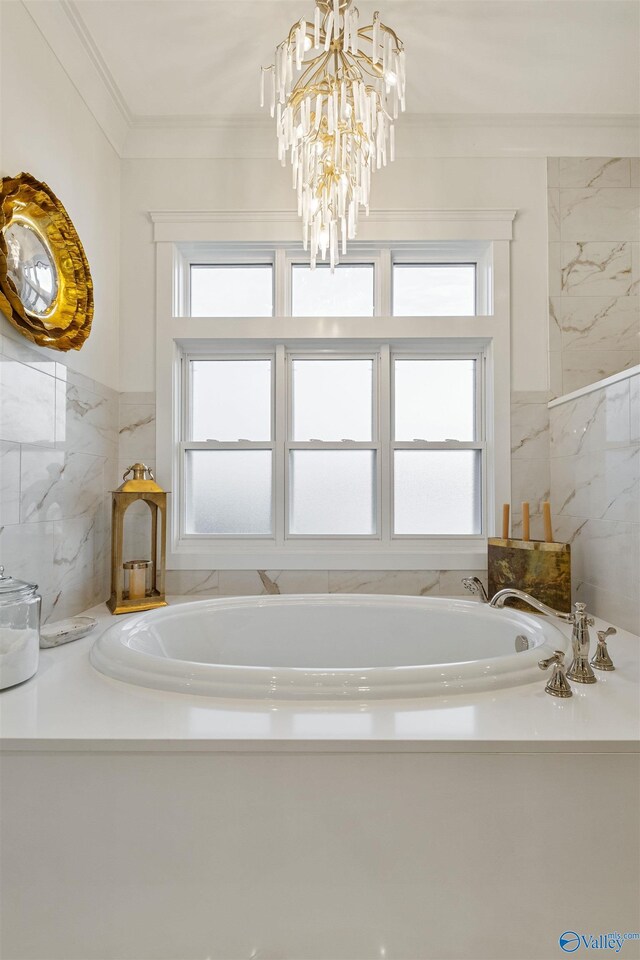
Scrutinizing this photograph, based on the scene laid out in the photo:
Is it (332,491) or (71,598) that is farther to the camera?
(332,491)

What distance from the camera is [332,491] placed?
7.68ft

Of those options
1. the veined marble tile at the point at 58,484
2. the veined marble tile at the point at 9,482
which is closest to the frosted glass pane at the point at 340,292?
the veined marble tile at the point at 58,484

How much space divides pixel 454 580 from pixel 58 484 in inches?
63.7

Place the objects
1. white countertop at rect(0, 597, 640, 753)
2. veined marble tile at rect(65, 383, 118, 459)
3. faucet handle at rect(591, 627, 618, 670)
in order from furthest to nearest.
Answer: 1. veined marble tile at rect(65, 383, 118, 459)
2. faucet handle at rect(591, 627, 618, 670)
3. white countertop at rect(0, 597, 640, 753)

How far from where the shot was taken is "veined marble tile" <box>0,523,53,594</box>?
1469mm

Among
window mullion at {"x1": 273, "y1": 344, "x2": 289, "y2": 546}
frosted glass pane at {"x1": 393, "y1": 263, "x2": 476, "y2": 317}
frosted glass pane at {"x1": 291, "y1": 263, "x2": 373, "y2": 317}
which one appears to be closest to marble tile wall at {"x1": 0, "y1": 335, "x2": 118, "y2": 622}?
window mullion at {"x1": 273, "y1": 344, "x2": 289, "y2": 546}

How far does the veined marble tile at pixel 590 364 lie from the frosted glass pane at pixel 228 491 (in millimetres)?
1379

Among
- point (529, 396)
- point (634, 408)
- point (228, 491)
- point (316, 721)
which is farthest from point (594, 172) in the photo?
point (316, 721)

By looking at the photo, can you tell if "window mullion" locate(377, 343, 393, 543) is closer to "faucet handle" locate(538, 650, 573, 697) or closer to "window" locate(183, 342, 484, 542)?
"window" locate(183, 342, 484, 542)

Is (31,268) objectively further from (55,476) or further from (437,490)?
(437,490)

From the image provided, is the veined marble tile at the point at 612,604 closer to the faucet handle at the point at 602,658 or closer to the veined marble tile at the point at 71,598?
the faucet handle at the point at 602,658

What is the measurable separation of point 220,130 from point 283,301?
78cm

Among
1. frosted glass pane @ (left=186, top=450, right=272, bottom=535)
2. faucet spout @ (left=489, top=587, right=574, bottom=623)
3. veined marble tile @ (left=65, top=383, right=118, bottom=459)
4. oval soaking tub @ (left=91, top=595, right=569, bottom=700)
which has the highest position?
veined marble tile @ (left=65, top=383, right=118, bottom=459)

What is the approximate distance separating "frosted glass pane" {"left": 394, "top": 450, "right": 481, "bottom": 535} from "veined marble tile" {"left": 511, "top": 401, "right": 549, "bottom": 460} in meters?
0.19
